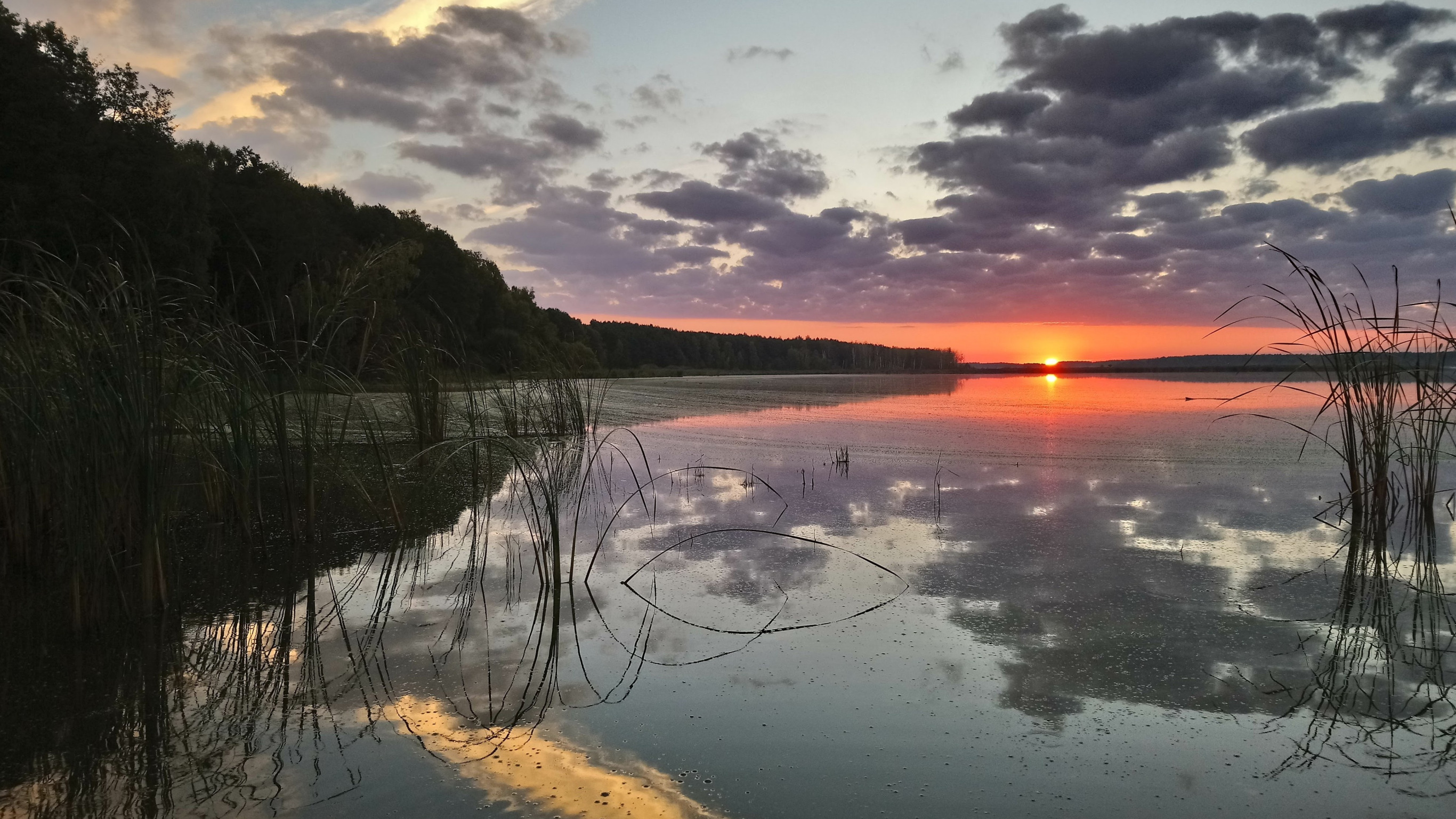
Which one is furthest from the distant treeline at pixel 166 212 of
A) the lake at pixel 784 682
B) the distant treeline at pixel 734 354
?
the distant treeline at pixel 734 354

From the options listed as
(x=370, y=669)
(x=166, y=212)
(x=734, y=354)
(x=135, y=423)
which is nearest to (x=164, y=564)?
(x=135, y=423)

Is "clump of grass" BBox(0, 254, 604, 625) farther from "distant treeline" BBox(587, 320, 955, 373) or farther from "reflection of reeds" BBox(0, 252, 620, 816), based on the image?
"distant treeline" BBox(587, 320, 955, 373)

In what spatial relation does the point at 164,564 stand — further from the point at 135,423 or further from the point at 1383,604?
the point at 1383,604

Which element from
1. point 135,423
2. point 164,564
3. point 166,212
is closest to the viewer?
point 135,423

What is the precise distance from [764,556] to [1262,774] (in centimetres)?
244

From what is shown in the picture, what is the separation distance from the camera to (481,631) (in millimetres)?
2939

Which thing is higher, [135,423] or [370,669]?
[135,423]

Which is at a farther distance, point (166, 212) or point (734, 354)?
point (734, 354)

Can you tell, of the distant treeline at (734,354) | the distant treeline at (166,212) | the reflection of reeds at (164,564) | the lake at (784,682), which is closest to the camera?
the lake at (784,682)

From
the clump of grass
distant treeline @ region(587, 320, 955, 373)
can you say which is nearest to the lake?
the clump of grass

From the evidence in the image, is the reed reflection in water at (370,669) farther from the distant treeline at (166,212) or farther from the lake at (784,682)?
the distant treeline at (166,212)

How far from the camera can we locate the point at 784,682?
2.50 m

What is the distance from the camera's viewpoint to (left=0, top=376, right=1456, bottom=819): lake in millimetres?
1876

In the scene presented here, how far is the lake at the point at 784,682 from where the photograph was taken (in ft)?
6.15
